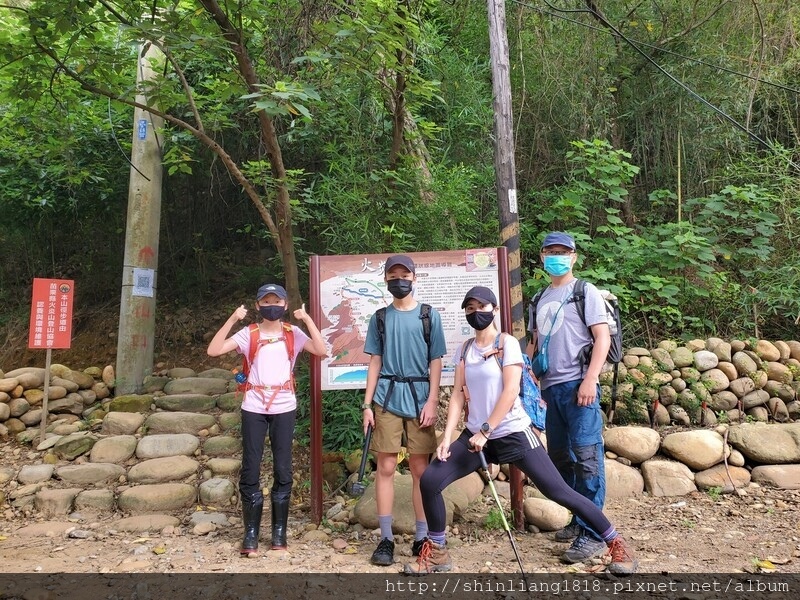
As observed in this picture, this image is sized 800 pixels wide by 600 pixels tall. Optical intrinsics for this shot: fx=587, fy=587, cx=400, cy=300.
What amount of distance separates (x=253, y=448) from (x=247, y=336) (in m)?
0.72

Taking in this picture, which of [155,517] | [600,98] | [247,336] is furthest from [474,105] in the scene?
[155,517]

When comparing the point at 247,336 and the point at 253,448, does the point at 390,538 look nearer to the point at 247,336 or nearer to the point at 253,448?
the point at 253,448

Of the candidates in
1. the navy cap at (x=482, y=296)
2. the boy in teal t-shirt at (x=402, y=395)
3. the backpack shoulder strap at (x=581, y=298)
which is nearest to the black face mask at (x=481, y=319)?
the navy cap at (x=482, y=296)

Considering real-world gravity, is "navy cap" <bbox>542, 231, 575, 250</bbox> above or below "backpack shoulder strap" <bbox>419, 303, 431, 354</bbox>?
above

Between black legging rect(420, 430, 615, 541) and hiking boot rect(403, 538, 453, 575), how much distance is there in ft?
0.39

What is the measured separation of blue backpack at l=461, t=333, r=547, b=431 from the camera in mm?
3443

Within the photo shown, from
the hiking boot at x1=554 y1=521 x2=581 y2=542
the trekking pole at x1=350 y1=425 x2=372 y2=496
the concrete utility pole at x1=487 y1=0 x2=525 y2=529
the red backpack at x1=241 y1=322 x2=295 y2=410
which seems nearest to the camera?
the trekking pole at x1=350 y1=425 x2=372 y2=496

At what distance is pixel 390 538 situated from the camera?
3623 mm

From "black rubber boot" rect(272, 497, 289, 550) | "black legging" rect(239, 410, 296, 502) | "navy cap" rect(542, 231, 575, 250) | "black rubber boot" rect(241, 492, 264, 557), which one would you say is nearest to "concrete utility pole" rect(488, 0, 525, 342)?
"navy cap" rect(542, 231, 575, 250)

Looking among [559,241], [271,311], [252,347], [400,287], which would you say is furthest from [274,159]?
[559,241]

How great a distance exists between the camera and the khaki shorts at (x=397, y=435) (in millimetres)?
3613

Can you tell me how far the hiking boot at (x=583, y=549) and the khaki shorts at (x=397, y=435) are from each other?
3.27 feet

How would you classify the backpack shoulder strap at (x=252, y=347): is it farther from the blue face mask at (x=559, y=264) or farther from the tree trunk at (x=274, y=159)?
the blue face mask at (x=559, y=264)

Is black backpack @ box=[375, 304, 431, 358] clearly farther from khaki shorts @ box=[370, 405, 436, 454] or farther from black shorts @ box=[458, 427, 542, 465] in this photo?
black shorts @ box=[458, 427, 542, 465]
